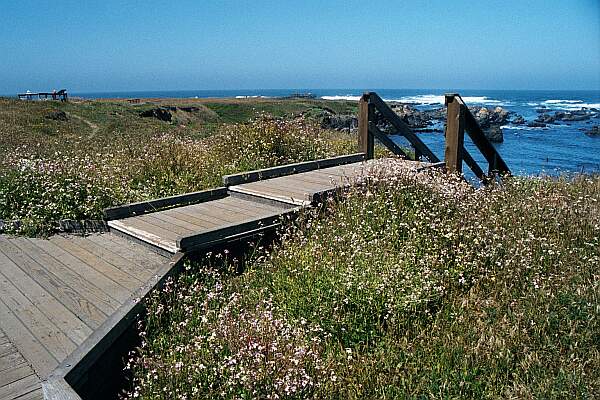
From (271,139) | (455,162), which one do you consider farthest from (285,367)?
(271,139)

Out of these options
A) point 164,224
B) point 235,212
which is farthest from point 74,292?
point 235,212

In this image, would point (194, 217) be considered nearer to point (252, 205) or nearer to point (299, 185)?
point (252, 205)

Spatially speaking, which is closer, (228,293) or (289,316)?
(289,316)

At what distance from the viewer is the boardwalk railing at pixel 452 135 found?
326 inches

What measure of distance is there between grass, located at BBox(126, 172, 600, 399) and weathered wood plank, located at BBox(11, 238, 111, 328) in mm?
496

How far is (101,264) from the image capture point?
5.33 m

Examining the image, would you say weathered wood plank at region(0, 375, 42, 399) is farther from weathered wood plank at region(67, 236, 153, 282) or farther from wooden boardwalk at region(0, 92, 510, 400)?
weathered wood plank at region(67, 236, 153, 282)

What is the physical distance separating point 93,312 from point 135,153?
6024 mm

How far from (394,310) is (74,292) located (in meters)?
3.06

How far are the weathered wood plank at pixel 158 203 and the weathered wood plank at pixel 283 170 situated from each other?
9.6 inches

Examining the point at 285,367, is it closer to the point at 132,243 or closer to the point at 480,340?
the point at 480,340

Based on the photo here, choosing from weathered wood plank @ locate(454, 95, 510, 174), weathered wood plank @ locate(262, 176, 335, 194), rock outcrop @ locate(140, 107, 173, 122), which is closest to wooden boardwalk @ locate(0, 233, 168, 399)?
weathered wood plank @ locate(262, 176, 335, 194)

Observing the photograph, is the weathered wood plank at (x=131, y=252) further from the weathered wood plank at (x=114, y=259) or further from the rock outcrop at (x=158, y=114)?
the rock outcrop at (x=158, y=114)

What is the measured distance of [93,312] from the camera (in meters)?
4.27
